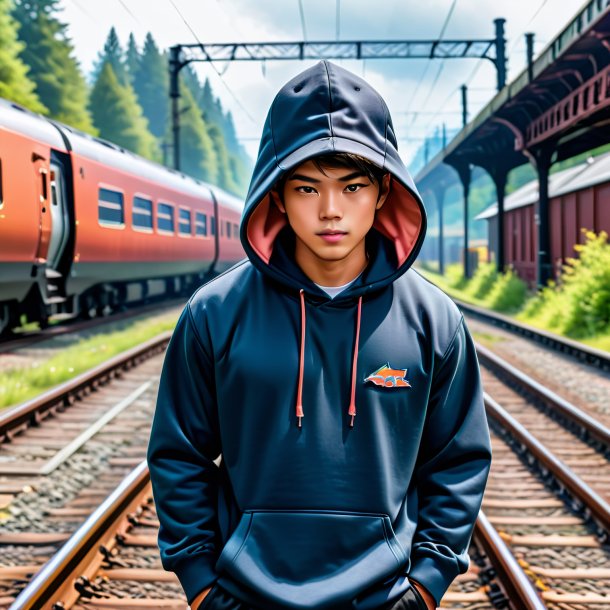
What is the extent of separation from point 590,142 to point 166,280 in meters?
11.8

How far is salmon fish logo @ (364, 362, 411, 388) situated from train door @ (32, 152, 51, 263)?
9822 mm

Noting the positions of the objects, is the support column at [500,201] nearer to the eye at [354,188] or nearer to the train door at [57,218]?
the train door at [57,218]

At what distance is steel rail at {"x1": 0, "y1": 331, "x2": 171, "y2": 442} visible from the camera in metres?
6.39

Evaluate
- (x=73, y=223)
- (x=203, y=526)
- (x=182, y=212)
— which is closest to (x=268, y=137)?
(x=203, y=526)

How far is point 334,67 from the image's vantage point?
1.62 meters

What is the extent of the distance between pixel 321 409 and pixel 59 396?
6319 millimetres

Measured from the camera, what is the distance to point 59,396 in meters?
7.32

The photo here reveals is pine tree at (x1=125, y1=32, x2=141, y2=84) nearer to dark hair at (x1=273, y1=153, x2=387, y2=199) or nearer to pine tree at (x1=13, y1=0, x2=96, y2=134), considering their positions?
pine tree at (x1=13, y1=0, x2=96, y2=134)

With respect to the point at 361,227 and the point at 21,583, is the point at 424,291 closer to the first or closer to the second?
the point at 361,227

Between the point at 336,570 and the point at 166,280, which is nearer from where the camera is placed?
the point at 336,570

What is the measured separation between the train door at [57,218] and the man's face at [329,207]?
10216mm

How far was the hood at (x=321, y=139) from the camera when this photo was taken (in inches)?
61.9

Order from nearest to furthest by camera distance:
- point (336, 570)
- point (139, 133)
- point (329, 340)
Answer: point (336, 570) < point (329, 340) < point (139, 133)

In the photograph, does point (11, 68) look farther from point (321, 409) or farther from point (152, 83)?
point (152, 83)
